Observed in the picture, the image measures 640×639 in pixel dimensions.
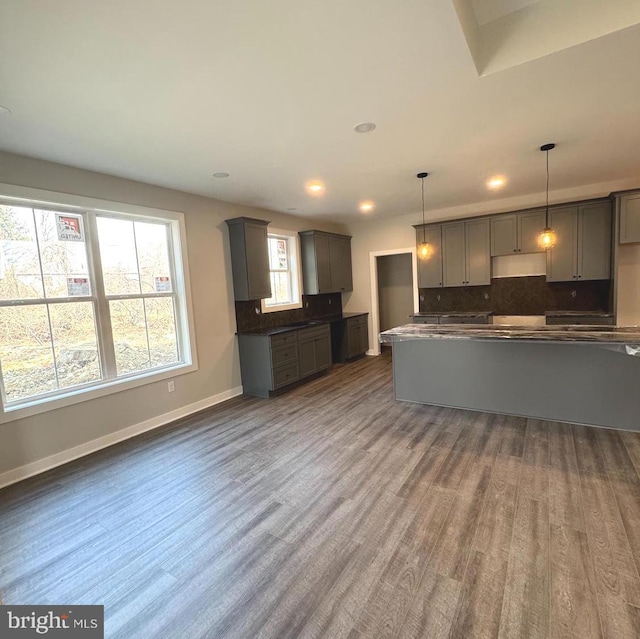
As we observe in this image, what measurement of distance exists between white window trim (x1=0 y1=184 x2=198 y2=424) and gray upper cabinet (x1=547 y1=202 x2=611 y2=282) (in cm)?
513

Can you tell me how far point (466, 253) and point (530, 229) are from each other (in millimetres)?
Result: 938

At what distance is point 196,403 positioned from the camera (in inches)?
166

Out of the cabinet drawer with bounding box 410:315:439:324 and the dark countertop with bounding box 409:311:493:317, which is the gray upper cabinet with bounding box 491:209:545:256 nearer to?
the dark countertop with bounding box 409:311:493:317

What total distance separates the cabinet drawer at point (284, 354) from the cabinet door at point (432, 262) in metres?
2.67

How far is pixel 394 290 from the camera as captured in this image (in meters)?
7.40

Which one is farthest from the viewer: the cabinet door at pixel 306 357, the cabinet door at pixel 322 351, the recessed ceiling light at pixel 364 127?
the cabinet door at pixel 322 351

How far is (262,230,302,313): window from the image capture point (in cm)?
558

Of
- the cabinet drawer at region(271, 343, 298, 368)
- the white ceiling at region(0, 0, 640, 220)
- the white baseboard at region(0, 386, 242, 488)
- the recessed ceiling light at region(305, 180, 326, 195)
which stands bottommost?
the white baseboard at region(0, 386, 242, 488)

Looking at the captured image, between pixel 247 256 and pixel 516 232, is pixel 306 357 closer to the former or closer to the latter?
pixel 247 256

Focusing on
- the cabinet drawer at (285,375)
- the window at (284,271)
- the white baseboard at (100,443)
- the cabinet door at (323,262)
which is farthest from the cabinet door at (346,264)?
the white baseboard at (100,443)

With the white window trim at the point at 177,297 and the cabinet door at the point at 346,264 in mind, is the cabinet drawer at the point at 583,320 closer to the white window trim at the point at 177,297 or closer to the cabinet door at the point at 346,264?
the cabinet door at the point at 346,264

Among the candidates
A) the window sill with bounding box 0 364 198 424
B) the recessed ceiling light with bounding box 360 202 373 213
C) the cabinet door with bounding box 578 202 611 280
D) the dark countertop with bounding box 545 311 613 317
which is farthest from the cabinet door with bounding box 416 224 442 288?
the window sill with bounding box 0 364 198 424

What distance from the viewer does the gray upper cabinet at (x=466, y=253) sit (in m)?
5.46

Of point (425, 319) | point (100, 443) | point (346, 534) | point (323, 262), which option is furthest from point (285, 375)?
point (346, 534)
